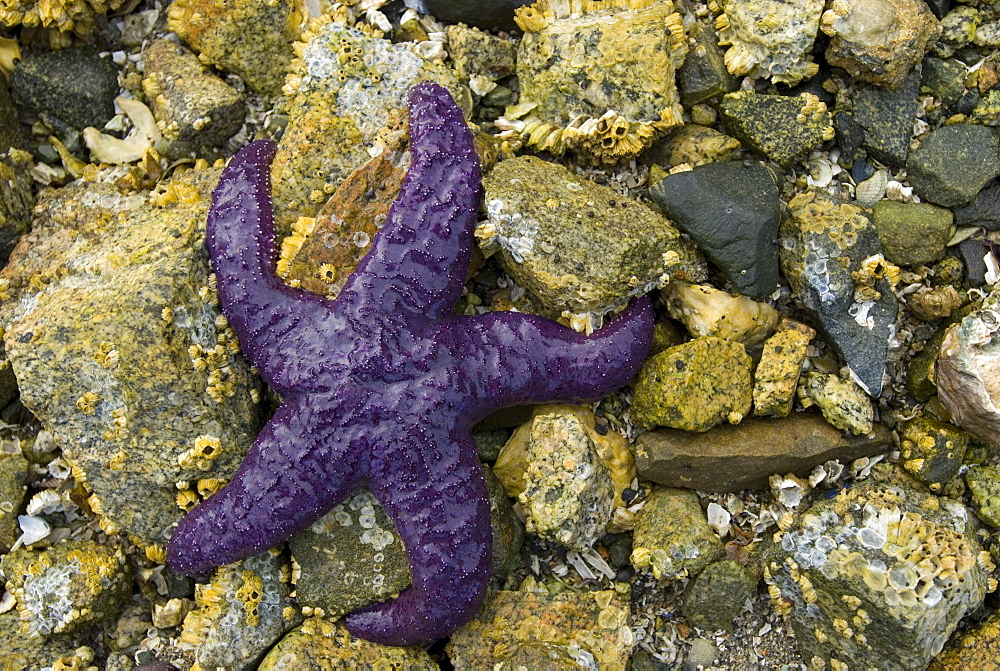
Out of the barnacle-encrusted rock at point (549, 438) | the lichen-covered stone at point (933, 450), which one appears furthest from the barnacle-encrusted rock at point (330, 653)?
the lichen-covered stone at point (933, 450)

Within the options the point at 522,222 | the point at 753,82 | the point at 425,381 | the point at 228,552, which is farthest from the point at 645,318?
the point at 228,552

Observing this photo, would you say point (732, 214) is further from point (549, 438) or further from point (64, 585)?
point (64, 585)

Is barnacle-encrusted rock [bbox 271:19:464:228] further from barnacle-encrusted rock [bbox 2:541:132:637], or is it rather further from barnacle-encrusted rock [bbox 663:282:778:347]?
barnacle-encrusted rock [bbox 2:541:132:637]

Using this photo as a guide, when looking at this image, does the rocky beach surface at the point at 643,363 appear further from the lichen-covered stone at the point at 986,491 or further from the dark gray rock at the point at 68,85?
the dark gray rock at the point at 68,85

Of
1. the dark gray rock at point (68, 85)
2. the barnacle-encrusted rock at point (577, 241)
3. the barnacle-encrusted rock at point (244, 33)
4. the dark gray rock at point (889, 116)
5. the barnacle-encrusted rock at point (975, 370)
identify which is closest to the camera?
the barnacle-encrusted rock at point (975, 370)

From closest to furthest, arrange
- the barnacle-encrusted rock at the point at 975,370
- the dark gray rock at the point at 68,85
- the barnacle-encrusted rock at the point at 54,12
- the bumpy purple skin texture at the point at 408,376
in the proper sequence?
the barnacle-encrusted rock at the point at 975,370, the bumpy purple skin texture at the point at 408,376, the barnacle-encrusted rock at the point at 54,12, the dark gray rock at the point at 68,85
